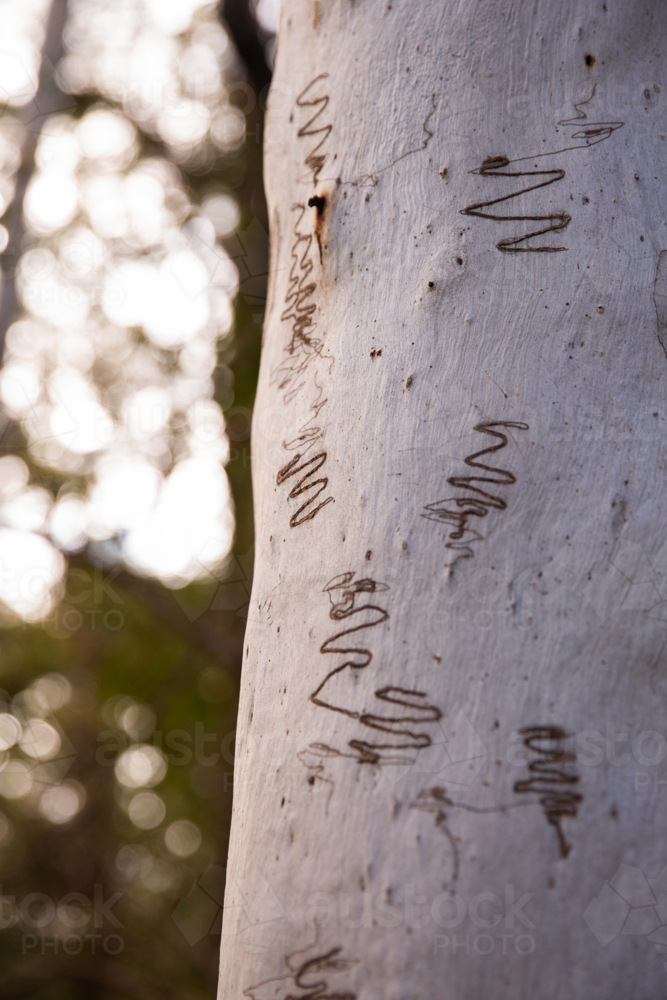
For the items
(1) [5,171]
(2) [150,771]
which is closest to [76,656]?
(2) [150,771]

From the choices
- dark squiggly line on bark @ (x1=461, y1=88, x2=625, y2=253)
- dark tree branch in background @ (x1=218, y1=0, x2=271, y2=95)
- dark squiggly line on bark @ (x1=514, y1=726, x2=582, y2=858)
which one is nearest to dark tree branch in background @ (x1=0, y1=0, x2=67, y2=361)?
dark tree branch in background @ (x1=218, y1=0, x2=271, y2=95)

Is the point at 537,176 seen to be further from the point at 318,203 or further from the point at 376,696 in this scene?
the point at 376,696

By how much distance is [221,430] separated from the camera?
3352 mm

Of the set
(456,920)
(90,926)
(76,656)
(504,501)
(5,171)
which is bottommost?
(90,926)

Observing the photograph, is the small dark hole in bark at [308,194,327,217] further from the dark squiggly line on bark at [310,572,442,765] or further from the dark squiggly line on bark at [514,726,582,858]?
the dark squiggly line on bark at [514,726,582,858]

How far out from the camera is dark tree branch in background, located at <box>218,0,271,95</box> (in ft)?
10.6

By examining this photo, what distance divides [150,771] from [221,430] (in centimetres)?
248

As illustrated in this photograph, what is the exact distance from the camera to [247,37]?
3242 millimetres

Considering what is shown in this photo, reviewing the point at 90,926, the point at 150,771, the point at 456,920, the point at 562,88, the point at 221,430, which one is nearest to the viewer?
the point at 456,920

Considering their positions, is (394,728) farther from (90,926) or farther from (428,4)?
(90,926)

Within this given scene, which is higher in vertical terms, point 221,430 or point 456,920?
point 221,430

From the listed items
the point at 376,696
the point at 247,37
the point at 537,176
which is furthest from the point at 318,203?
the point at 247,37

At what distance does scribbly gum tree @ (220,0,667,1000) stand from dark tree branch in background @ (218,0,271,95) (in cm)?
294

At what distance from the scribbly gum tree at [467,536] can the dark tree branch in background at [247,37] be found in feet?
9.66
